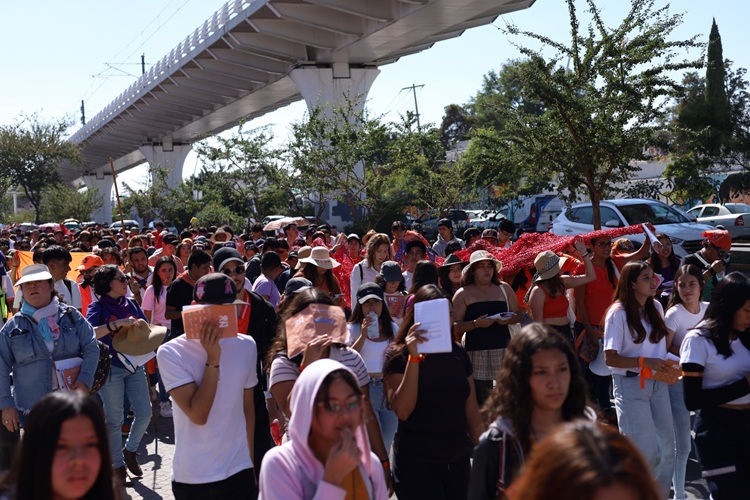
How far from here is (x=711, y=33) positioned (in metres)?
37.9

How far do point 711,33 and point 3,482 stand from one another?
39254 mm

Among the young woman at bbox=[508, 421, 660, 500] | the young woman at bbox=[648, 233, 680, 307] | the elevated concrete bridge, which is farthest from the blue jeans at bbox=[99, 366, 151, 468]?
the elevated concrete bridge

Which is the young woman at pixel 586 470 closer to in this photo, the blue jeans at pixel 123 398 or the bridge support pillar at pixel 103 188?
the blue jeans at pixel 123 398

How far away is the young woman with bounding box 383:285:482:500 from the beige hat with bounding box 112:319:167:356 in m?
2.94

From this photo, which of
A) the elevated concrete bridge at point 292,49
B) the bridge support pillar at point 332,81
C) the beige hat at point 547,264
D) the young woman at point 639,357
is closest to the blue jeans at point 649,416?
the young woman at point 639,357

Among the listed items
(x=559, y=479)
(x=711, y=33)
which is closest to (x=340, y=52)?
(x=711, y=33)

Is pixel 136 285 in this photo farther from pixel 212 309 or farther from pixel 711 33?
pixel 711 33

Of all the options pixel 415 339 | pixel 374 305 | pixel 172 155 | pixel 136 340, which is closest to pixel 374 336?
pixel 374 305

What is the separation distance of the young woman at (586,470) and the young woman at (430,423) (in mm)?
2475

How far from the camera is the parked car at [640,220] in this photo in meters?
17.8

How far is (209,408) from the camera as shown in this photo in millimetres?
4531

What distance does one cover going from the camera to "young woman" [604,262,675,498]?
6160 mm

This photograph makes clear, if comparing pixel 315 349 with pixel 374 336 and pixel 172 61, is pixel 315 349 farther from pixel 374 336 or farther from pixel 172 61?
pixel 172 61

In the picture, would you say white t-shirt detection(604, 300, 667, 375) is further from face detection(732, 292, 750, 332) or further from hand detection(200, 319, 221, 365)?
hand detection(200, 319, 221, 365)
